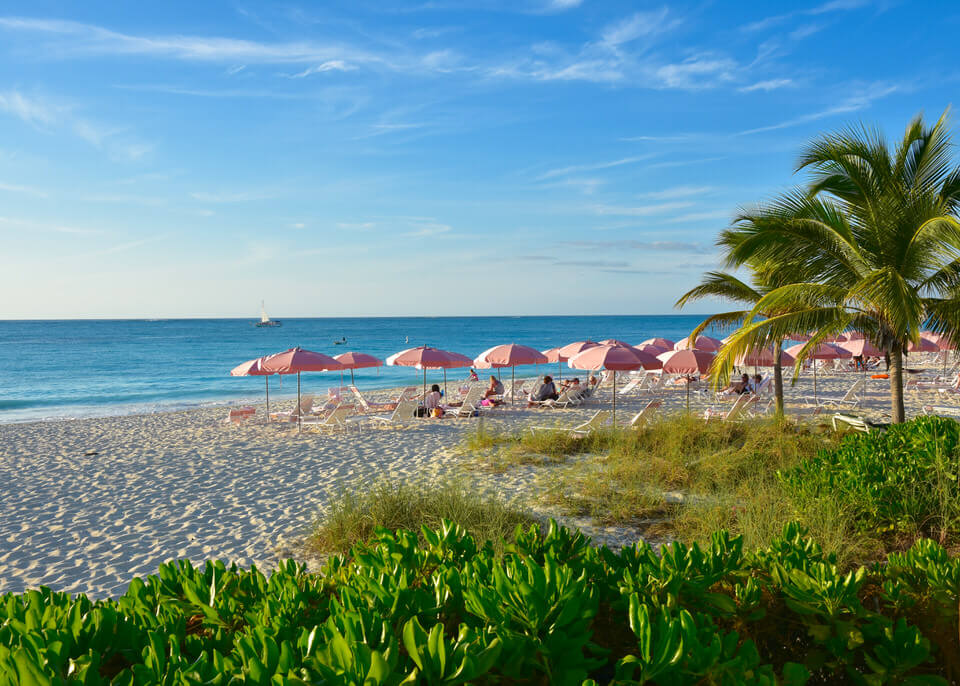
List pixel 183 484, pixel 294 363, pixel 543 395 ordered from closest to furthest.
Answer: pixel 183 484
pixel 294 363
pixel 543 395

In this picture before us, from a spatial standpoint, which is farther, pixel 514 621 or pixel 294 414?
pixel 294 414

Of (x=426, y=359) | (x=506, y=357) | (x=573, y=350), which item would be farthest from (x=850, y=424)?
(x=426, y=359)

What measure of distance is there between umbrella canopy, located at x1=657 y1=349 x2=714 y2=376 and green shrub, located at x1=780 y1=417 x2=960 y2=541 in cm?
730

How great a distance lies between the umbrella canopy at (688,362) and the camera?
41.8 ft

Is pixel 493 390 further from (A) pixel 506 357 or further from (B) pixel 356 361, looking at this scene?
(B) pixel 356 361

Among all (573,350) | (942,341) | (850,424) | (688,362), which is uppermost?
(942,341)

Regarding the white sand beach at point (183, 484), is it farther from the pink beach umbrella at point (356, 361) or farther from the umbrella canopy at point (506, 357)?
the pink beach umbrella at point (356, 361)

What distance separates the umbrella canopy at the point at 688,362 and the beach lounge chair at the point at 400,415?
6012mm

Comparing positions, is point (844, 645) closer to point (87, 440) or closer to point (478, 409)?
point (478, 409)

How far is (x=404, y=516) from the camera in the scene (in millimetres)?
6195

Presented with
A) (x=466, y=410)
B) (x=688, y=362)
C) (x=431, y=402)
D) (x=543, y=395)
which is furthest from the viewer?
(x=543, y=395)

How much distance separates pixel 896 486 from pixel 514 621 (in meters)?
4.73

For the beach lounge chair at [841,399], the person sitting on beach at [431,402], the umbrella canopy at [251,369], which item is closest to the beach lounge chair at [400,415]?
the person sitting on beach at [431,402]

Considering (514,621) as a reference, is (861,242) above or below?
above
